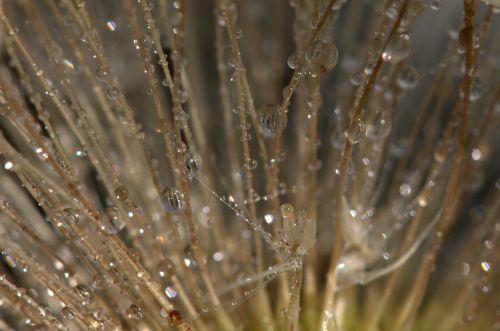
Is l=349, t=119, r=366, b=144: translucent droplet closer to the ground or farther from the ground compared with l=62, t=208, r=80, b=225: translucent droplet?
closer to the ground

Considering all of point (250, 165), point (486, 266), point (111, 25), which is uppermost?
point (111, 25)

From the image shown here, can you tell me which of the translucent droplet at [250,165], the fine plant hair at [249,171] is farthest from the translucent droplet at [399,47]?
the translucent droplet at [250,165]

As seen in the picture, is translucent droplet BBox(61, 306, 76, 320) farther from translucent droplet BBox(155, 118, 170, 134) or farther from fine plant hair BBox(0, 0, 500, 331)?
translucent droplet BBox(155, 118, 170, 134)

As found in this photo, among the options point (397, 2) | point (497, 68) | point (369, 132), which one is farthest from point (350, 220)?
point (497, 68)

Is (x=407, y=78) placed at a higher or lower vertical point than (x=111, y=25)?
lower

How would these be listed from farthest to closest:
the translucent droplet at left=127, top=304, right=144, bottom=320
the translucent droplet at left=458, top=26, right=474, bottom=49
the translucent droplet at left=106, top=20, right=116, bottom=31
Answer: the translucent droplet at left=106, top=20, right=116, bottom=31 < the translucent droplet at left=127, top=304, right=144, bottom=320 < the translucent droplet at left=458, top=26, right=474, bottom=49

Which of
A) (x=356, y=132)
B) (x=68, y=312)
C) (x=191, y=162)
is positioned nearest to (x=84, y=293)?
(x=68, y=312)

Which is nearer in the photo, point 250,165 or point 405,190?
point 250,165

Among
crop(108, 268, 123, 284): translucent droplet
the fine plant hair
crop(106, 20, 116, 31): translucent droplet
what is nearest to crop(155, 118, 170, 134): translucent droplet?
the fine plant hair

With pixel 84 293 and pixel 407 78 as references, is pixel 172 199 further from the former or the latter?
pixel 407 78
